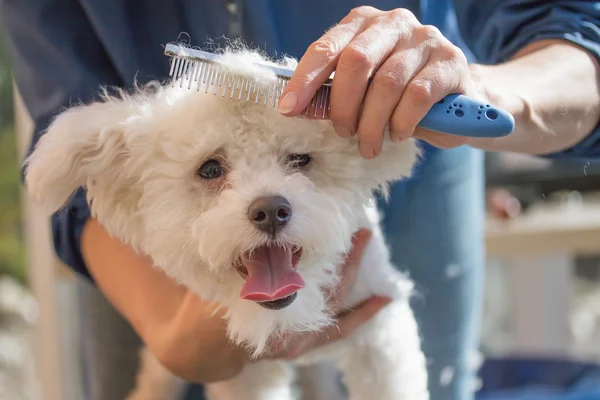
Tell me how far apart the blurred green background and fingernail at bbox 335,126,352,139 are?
0.51 meters

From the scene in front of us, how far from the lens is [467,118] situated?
40 cm

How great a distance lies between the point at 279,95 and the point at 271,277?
0.46 feet

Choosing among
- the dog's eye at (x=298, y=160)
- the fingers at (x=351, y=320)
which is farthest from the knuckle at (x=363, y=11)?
the fingers at (x=351, y=320)

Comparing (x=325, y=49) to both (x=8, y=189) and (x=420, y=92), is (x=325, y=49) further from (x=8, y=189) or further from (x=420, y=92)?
(x=8, y=189)

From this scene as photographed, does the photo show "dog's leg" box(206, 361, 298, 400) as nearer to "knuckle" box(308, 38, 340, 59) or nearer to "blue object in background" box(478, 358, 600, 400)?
Result: "knuckle" box(308, 38, 340, 59)

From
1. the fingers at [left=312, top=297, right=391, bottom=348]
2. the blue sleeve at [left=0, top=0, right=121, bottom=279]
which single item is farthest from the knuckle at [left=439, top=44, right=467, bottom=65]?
the blue sleeve at [left=0, top=0, right=121, bottom=279]

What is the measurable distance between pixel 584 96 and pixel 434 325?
29 centimetres

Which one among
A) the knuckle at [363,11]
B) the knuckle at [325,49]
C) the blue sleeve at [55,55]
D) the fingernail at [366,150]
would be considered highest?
the blue sleeve at [55,55]

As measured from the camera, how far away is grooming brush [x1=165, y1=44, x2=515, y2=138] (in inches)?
15.9

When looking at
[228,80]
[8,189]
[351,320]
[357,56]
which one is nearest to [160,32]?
[228,80]

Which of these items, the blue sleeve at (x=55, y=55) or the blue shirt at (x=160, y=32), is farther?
the blue sleeve at (x=55, y=55)

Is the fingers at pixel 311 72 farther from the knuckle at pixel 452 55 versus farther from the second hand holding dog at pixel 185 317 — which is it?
the second hand holding dog at pixel 185 317

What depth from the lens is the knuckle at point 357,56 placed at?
0.41 m

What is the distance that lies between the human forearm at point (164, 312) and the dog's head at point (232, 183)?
0.18 feet
